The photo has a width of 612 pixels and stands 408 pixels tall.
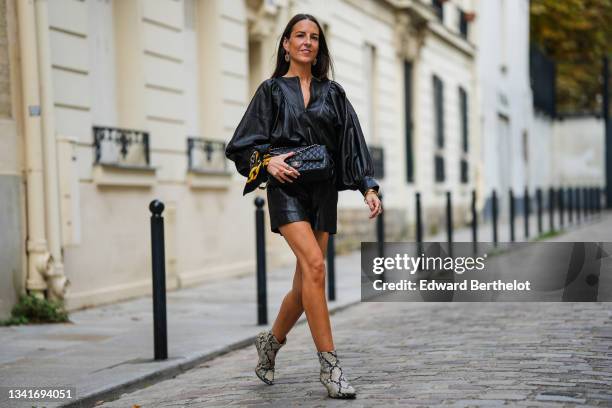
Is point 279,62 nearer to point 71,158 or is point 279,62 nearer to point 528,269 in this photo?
point 71,158

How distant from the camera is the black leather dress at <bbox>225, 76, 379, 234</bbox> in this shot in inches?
208

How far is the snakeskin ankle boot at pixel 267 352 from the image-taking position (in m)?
5.64

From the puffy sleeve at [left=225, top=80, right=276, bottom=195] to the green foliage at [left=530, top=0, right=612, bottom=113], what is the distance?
36.6m

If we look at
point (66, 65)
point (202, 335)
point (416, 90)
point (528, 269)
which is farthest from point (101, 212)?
point (416, 90)

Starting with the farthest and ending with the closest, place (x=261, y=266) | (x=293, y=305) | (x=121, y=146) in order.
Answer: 1. (x=121, y=146)
2. (x=261, y=266)
3. (x=293, y=305)

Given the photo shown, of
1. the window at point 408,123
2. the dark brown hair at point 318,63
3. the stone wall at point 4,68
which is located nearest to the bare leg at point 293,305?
the dark brown hair at point 318,63

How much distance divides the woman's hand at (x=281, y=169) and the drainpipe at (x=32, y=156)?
4.49m

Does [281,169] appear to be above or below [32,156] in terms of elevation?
below

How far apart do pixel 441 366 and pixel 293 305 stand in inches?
43.3

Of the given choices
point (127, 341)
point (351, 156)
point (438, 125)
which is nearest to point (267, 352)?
point (351, 156)

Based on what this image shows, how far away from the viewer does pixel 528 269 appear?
12.3 m

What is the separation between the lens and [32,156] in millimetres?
9117

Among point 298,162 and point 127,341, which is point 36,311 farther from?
point 298,162

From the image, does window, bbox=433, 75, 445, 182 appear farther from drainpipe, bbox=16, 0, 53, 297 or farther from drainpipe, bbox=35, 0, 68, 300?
drainpipe, bbox=16, 0, 53, 297
